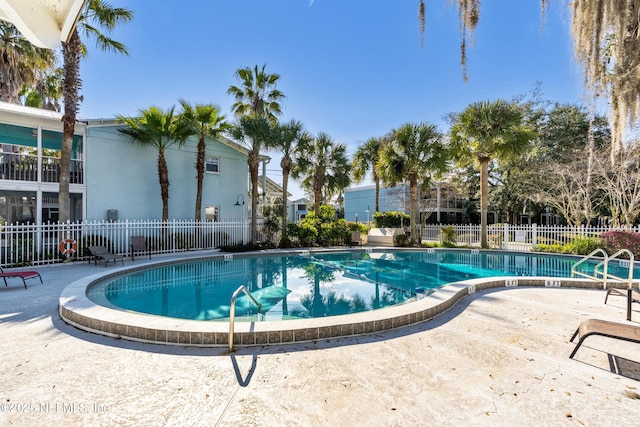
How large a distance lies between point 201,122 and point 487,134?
14.2m

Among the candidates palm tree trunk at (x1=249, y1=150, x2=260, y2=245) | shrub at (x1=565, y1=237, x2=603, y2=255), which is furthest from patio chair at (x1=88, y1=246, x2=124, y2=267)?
shrub at (x1=565, y1=237, x2=603, y2=255)

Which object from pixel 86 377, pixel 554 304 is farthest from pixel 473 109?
pixel 86 377

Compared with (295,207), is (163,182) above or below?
above

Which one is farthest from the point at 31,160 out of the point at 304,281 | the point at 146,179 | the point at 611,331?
the point at 611,331

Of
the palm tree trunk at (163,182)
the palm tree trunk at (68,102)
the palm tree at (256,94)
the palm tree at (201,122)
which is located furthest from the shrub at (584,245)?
the palm tree trunk at (68,102)

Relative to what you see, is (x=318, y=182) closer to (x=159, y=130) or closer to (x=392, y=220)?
(x=392, y=220)

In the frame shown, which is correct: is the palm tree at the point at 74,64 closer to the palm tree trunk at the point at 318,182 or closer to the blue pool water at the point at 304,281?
the blue pool water at the point at 304,281

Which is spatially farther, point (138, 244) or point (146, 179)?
point (146, 179)

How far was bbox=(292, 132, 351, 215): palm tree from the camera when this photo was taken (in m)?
18.2

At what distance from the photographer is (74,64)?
1049 cm

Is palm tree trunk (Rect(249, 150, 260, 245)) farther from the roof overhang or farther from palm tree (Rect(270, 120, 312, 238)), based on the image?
the roof overhang

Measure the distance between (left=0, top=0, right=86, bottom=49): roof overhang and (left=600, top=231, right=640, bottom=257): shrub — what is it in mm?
17515

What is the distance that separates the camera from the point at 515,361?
11.4ft

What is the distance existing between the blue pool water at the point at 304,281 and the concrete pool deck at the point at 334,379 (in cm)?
234
